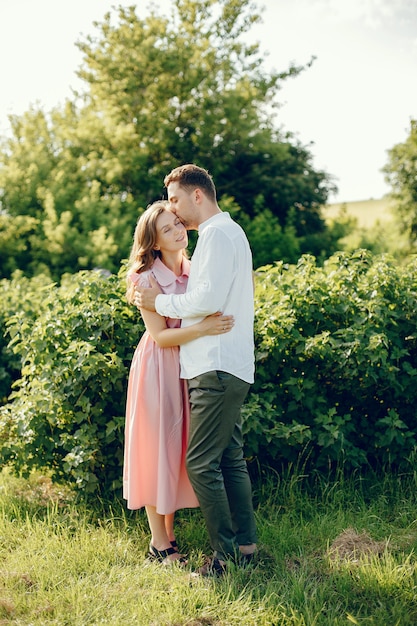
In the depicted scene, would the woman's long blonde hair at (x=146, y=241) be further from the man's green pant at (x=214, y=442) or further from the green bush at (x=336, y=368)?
the green bush at (x=336, y=368)

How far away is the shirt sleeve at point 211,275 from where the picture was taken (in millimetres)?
3678

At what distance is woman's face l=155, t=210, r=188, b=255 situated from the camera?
4066 mm

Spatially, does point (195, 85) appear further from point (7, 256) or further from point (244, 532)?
point (244, 532)

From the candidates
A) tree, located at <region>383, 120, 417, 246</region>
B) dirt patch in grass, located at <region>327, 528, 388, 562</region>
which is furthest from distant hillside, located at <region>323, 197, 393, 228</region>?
dirt patch in grass, located at <region>327, 528, 388, 562</region>

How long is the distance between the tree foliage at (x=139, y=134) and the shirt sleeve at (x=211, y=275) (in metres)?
12.1

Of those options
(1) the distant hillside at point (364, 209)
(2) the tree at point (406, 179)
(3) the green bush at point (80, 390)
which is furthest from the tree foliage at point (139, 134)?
(1) the distant hillside at point (364, 209)

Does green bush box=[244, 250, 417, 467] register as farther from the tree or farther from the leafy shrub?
the tree

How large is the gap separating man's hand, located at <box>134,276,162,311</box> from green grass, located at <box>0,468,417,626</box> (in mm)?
1470

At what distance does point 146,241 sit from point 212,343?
0.75 m

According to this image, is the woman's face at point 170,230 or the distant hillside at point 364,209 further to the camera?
the distant hillside at point 364,209

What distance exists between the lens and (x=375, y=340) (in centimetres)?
491

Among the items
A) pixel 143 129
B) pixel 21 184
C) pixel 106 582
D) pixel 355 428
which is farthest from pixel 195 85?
pixel 106 582

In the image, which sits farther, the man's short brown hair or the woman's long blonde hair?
the woman's long blonde hair

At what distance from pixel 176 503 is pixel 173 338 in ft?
3.38
